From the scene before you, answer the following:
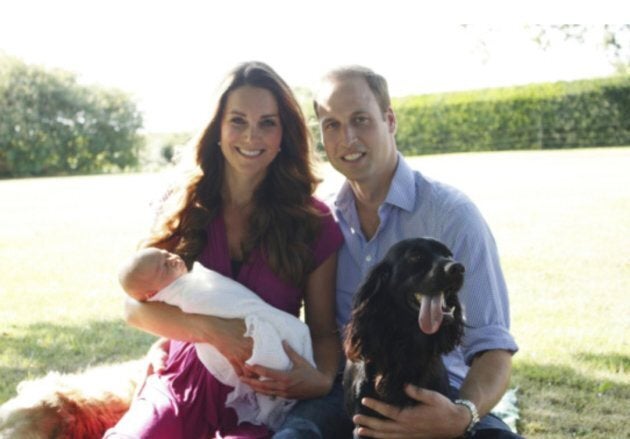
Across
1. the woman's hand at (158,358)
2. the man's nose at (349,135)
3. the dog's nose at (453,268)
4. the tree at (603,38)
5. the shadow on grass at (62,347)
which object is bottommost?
the shadow on grass at (62,347)

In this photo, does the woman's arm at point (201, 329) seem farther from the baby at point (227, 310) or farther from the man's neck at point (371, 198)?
the man's neck at point (371, 198)

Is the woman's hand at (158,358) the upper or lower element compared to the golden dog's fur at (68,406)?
upper

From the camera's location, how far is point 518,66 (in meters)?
32.3

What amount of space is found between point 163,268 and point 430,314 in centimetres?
143

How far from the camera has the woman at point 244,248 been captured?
355cm

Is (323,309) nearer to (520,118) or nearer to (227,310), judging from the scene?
(227,310)

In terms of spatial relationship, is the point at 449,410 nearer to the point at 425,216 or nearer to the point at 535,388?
the point at 425,216

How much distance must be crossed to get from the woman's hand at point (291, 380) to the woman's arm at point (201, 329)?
0.09 m

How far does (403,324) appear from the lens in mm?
2906

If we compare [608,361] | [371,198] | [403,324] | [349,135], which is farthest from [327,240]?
[608,361]

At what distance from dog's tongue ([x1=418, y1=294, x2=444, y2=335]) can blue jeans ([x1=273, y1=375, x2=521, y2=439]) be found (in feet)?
1.94

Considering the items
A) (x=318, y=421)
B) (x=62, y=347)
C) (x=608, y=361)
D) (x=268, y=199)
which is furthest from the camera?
(x=62, y=347)

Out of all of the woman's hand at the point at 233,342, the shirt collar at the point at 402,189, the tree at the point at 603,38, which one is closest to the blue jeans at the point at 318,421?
the woman's hand at the point at 233,342

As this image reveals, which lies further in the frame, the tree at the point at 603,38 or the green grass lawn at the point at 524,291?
the tree at the point at 603,38
